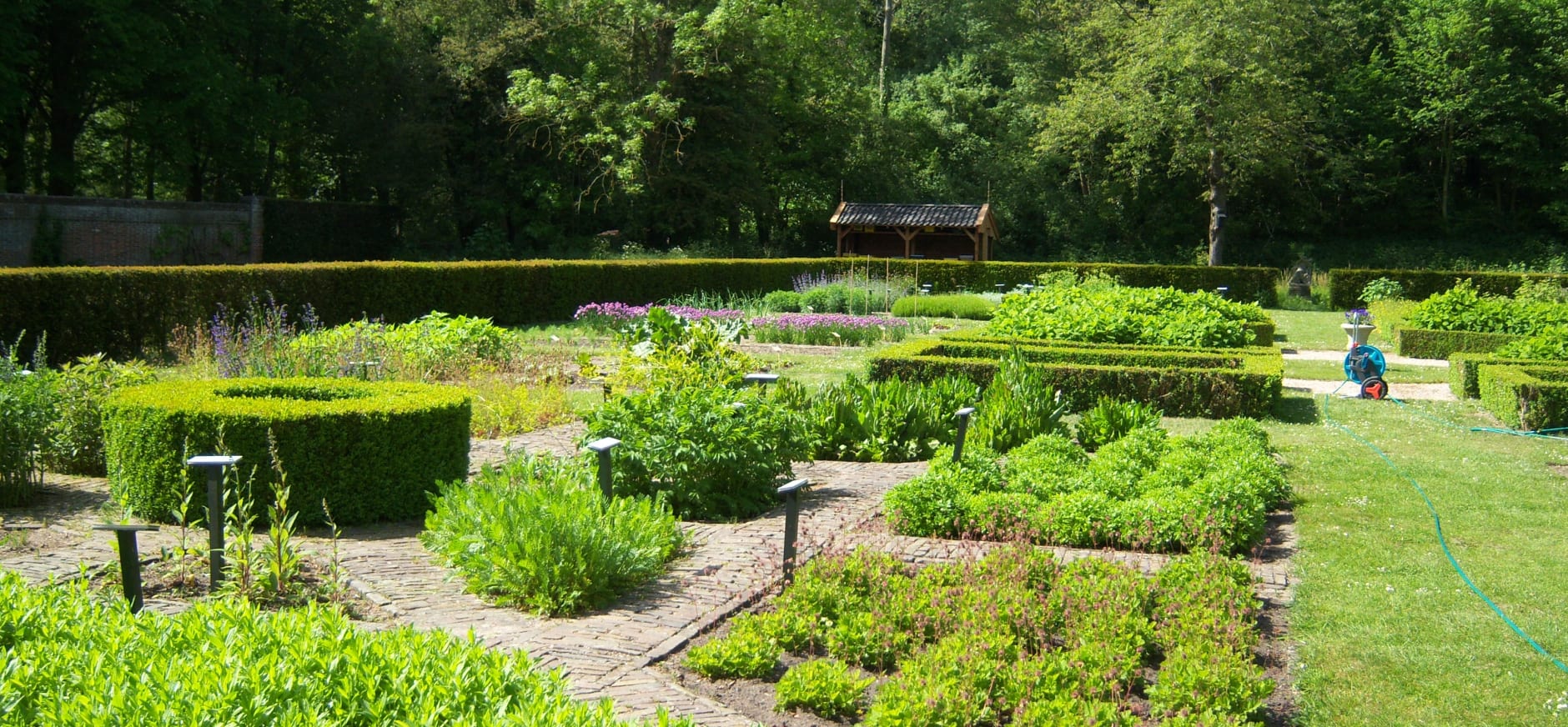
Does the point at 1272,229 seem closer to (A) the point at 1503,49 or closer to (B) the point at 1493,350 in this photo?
(A) the point at 1503,49

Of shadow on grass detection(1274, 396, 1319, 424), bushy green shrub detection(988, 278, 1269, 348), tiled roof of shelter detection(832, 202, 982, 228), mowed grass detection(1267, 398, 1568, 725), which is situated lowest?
mowed grass detection(1267, 398, 1568, 725)

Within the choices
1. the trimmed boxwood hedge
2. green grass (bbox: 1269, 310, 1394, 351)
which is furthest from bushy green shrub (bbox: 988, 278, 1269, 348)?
the trimmed boxwood hedge

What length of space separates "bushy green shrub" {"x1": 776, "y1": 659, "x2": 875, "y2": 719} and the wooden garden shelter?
95.9 ft

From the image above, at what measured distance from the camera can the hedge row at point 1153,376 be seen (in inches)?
420

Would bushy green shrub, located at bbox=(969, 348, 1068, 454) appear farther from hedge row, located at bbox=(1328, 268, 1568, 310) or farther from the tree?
the tree

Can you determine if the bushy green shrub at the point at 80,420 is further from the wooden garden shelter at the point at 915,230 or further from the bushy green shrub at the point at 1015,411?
the wooden garden shelter at the point at 915,230

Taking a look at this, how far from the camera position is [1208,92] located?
33.2 m

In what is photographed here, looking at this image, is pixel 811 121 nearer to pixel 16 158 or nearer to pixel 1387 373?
pixel 16 158

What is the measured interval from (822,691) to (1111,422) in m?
5.26

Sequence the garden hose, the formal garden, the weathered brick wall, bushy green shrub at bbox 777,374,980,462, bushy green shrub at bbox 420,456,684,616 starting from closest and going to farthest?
1. the formal garden
2. the garden hose
3. bushy green shrub at bbox 420,456,684,616
4. bushy green shrub at bbox 777,374,980,462
5. the weathered brick wall

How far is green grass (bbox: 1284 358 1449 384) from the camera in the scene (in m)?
14.0

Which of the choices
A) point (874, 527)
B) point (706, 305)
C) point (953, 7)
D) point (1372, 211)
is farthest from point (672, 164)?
point (874, 527)

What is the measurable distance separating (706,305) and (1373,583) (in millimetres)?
14778

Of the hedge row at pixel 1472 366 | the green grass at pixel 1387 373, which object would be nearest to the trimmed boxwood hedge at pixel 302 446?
the hedge row at pixel 1472 366
